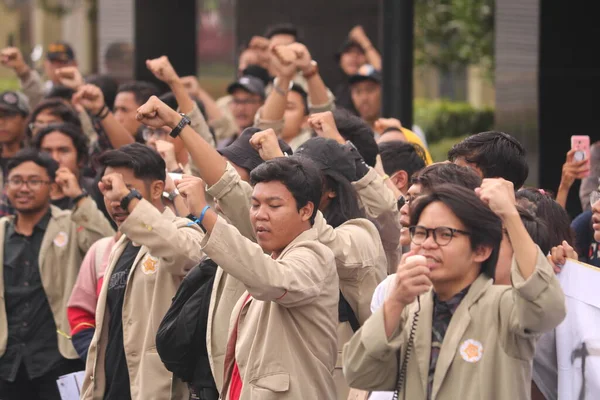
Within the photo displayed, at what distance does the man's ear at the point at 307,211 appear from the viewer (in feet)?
15.8

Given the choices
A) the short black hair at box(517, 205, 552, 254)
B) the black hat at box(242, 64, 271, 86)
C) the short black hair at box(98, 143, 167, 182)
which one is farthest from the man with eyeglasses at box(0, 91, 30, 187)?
the short black hair at box(517, 205, 552, 254)

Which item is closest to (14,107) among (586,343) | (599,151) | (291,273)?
(599,151)

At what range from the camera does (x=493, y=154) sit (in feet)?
16.5

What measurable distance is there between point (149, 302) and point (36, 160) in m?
1.97

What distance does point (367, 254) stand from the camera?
5188 millimetres

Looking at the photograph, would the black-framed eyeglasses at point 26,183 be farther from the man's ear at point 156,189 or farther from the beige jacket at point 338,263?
the beige jacket at point 338,263

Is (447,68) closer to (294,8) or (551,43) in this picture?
(294,8)

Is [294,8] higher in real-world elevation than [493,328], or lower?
higher

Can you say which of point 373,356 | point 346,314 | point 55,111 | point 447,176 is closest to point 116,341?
point 346,314

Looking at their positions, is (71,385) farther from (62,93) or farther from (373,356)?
(62,93)

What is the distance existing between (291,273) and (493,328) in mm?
928

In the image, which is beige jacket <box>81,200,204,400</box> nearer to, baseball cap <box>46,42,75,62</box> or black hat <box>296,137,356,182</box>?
black hat <box>296,137,356,182</box>

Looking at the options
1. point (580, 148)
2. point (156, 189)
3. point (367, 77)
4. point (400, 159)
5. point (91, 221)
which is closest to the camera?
point (156, 189)

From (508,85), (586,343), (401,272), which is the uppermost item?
(508,85)
